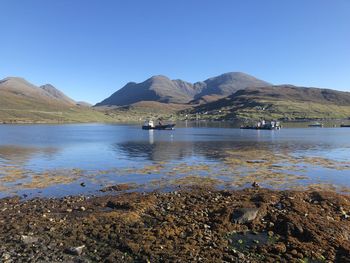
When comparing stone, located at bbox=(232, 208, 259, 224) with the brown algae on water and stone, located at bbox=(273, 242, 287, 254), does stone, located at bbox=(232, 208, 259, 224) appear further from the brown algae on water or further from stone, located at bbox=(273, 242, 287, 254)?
the brown algae on water

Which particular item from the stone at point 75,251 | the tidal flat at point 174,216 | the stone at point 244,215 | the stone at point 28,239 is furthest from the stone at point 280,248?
the stone at point 28,239

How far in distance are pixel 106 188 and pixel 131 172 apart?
479 inches

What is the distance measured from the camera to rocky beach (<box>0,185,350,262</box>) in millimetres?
21484

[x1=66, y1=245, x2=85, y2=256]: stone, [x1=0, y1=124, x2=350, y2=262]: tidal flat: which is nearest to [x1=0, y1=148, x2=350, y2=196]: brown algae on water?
[x1=0, y1=124, x2=350, y2=262]: tidal flat

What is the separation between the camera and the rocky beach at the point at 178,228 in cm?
2148

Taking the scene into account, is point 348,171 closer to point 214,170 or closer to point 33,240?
point 214,170

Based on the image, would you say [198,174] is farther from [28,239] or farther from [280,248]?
[28,239]

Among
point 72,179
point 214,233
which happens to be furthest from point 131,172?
point 214,233

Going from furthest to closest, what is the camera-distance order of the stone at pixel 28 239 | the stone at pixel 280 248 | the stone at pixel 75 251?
the stone at pixel 28 239
the stone at pixel 280 248
the stone at pixel 75 251

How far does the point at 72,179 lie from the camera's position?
46.6 meters

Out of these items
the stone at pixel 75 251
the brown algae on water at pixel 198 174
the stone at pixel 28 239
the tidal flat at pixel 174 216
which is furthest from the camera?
the brown algae on water at pixel 198 174

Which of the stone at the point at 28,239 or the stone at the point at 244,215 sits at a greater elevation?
the stone at the point at 244,215

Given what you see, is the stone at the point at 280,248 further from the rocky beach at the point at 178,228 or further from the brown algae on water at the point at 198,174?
the brown algae on water at the point at 198,174

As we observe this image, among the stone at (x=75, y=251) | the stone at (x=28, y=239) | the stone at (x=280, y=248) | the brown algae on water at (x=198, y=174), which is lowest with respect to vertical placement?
the brown algae on water at (x=198, y=174)
